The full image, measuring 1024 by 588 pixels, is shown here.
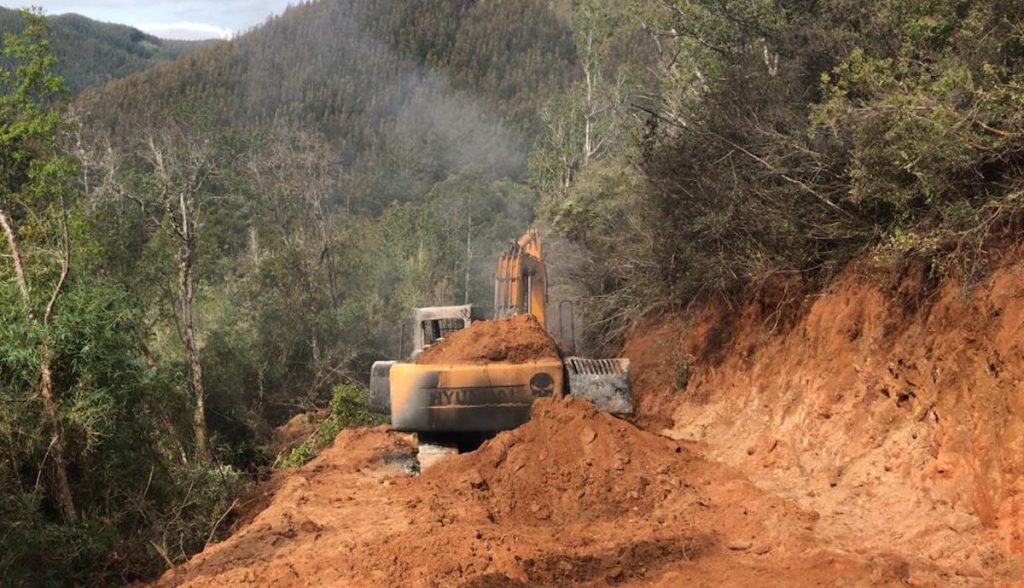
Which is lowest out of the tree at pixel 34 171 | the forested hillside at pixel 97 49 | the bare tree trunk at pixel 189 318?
the bare tree trunk at pixel 189 318

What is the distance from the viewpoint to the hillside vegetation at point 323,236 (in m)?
7.95

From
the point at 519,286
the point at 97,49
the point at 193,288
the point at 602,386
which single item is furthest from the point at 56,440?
the point at 97,49

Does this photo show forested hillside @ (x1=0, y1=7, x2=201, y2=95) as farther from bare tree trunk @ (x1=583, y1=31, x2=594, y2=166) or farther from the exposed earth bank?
the exposed earth bank

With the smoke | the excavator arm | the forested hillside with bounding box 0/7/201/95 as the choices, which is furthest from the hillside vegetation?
the forested hillside with bounding box 0/7/201/95

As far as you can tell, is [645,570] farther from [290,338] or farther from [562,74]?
[562,74]

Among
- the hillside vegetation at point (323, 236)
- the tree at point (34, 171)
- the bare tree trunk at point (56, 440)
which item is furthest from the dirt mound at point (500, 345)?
the tree at point (34, 171)

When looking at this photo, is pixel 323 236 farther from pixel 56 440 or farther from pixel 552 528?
pixel 552 528

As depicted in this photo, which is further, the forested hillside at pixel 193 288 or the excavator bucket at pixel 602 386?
the excavator bucket at pixel 602 386

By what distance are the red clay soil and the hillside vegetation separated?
1.68m

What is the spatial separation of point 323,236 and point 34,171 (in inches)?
623

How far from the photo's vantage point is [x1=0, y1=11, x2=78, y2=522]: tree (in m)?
10.4

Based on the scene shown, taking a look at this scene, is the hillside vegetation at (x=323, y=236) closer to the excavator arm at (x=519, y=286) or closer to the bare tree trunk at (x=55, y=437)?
the bare tree trunk at (x=55, y=437)

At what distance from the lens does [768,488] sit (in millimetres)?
8328

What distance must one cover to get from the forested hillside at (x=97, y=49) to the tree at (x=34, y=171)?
2462 inches
